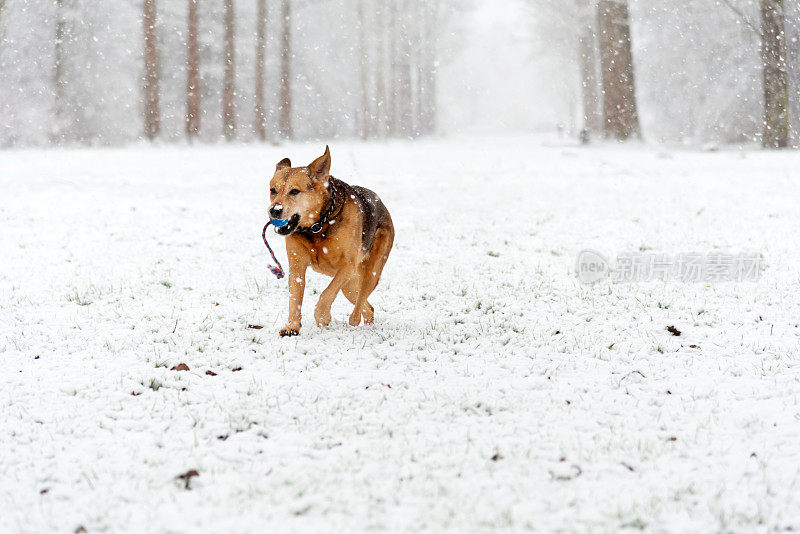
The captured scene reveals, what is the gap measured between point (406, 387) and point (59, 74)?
33.1 m

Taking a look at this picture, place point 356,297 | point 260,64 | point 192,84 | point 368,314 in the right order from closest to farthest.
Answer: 1. point 356,297
2. point 368,314
3. point 192,84
4. point 260,64

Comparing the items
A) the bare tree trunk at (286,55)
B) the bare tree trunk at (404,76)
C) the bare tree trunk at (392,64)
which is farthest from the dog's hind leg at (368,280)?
the bare tree trunk at (404,76)

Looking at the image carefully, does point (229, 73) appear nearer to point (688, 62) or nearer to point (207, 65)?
point (207, 65)

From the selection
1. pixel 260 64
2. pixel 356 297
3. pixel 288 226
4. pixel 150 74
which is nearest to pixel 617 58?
pixel 260 64

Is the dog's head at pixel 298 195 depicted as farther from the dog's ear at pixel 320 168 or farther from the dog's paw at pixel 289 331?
the dog's paw at pixel 289 331

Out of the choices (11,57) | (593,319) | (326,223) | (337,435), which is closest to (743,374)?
(593,319)

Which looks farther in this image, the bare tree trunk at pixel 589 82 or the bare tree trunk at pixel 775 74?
the bare tree trunk at pixel 589 82

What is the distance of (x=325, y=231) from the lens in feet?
18.7

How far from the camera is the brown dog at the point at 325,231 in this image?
5426mm

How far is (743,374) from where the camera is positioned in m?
5.17

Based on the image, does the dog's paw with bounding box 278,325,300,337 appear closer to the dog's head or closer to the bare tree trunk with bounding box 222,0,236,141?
the dog's head

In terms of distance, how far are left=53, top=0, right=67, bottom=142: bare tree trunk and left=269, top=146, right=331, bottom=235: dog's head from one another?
1208 inches

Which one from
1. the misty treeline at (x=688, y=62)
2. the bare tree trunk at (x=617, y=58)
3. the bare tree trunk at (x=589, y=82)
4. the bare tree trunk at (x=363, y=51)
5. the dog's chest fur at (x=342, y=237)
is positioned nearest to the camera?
the dog's chest fur at (x=342, y=237)

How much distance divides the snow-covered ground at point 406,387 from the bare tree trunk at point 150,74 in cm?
1288
